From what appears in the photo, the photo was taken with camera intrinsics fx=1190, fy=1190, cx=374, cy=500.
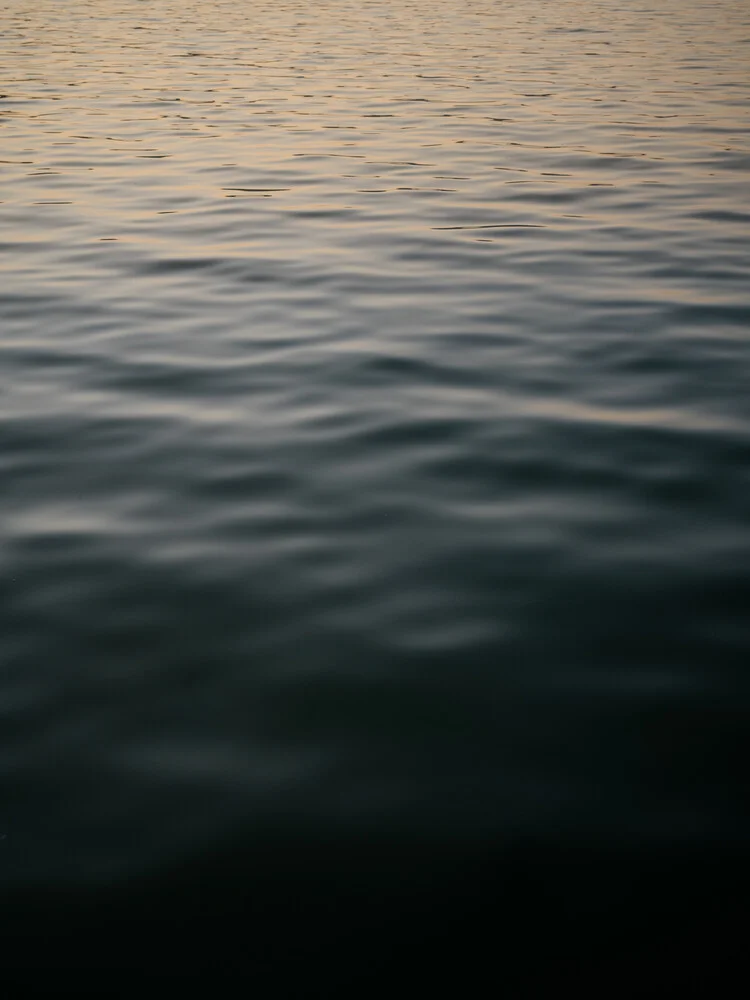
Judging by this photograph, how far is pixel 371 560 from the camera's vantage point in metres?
4.32

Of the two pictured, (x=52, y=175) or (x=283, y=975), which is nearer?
(x=283, y=975)

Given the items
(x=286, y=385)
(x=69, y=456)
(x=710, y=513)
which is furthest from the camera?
(x=286, y=385)

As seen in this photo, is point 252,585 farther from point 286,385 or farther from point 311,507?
point 286,385

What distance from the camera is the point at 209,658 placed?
12.0 feet

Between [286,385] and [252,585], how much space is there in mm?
2322

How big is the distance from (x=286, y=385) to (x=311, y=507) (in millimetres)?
1624

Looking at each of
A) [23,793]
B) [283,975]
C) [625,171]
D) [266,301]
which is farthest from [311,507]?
[625,171]

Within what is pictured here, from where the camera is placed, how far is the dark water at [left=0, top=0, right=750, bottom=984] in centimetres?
278

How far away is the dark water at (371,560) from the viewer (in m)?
2.78

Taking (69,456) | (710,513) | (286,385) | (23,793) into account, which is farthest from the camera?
(286,385)

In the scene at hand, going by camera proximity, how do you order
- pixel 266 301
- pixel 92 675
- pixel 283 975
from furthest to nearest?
pixel 266 301
pixel 92 675
pixel 283 975

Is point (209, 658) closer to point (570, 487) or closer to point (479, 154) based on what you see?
point (570, 487)

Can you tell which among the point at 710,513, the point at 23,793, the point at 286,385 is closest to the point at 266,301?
the point at 286,385

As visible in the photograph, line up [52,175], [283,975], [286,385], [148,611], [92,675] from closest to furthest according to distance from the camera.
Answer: [283,975] < [92,675] < [148,611] < [286,385] < [52,175]
